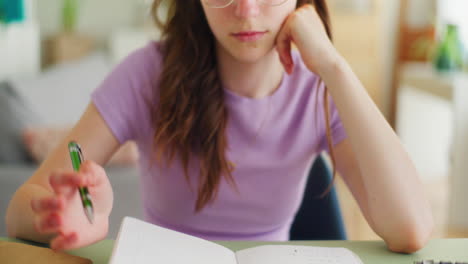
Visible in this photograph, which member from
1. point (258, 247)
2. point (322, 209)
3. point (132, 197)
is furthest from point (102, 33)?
point (258, 247)

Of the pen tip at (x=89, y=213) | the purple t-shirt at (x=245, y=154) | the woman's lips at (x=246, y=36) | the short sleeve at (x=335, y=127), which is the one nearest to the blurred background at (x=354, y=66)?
the purple t-shirt at (x=245, y=154)

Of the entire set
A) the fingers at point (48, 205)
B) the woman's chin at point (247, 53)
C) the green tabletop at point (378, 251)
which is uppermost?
the woman's chin at point (247, 53)

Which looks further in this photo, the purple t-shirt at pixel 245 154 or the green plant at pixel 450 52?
the green plant at pixel 450 52

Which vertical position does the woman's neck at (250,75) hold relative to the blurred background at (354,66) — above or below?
above

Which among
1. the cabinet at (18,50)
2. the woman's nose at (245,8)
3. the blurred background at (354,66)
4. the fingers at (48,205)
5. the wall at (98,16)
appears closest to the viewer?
the fingers at (48,205)

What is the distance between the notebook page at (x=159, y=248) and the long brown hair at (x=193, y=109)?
0.31 m

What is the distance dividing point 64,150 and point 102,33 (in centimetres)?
344

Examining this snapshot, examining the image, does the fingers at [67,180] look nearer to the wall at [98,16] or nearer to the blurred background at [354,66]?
the blurred background at [354,66]

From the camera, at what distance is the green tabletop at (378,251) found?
0.86m

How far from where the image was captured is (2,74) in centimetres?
278

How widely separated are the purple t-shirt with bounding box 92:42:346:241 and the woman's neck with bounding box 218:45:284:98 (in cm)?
2

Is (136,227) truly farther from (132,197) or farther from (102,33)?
(102,33)

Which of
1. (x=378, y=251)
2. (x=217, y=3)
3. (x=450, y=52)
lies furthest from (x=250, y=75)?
(x=450, y=52)

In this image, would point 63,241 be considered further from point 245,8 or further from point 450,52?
point 450,52
